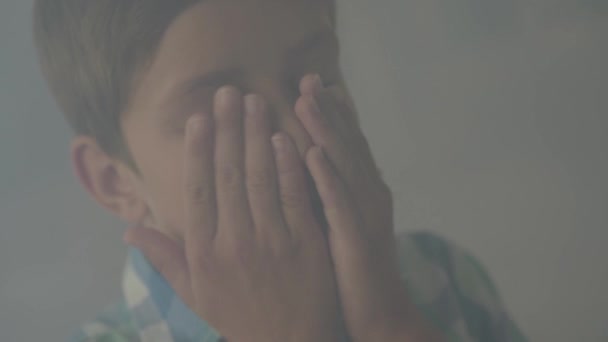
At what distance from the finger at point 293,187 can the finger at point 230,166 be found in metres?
0.03

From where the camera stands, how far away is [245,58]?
46 centimetres

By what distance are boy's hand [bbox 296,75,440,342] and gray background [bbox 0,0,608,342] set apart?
29mm

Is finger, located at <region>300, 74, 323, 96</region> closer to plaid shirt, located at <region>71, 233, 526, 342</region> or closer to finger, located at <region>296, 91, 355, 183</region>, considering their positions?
finger, located at <region>296, 91, 355, 183</region>

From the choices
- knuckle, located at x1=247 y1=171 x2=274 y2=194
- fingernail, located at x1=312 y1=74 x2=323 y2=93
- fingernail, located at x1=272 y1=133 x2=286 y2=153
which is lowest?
knuckle, located at x1=247 y1=171 x2=274 y2=194

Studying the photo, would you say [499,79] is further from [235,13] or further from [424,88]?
[235,13]

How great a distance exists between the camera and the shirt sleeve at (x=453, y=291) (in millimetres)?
500

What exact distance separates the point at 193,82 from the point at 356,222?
0.16 metres

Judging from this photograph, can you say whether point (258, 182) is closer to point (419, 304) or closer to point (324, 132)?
point (324, 132)

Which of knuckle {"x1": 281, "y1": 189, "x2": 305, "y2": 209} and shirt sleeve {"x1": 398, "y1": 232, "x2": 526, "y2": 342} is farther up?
knuckle {"x1": 281, "y1": 189, "x2": 305, "y2": 209}

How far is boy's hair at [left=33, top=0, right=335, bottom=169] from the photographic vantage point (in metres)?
0.45

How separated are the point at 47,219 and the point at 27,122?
0.24ft

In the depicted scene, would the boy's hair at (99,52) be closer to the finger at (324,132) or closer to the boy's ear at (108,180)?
the boy's ear at (108,180)

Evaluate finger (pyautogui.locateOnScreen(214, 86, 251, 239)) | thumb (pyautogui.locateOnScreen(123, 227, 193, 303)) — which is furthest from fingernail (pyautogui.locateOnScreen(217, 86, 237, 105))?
thumb (pyautogui.locateOnScreen(123, 227, 193, 303))

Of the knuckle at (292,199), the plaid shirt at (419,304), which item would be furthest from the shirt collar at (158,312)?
the knuckle at (292,199)
